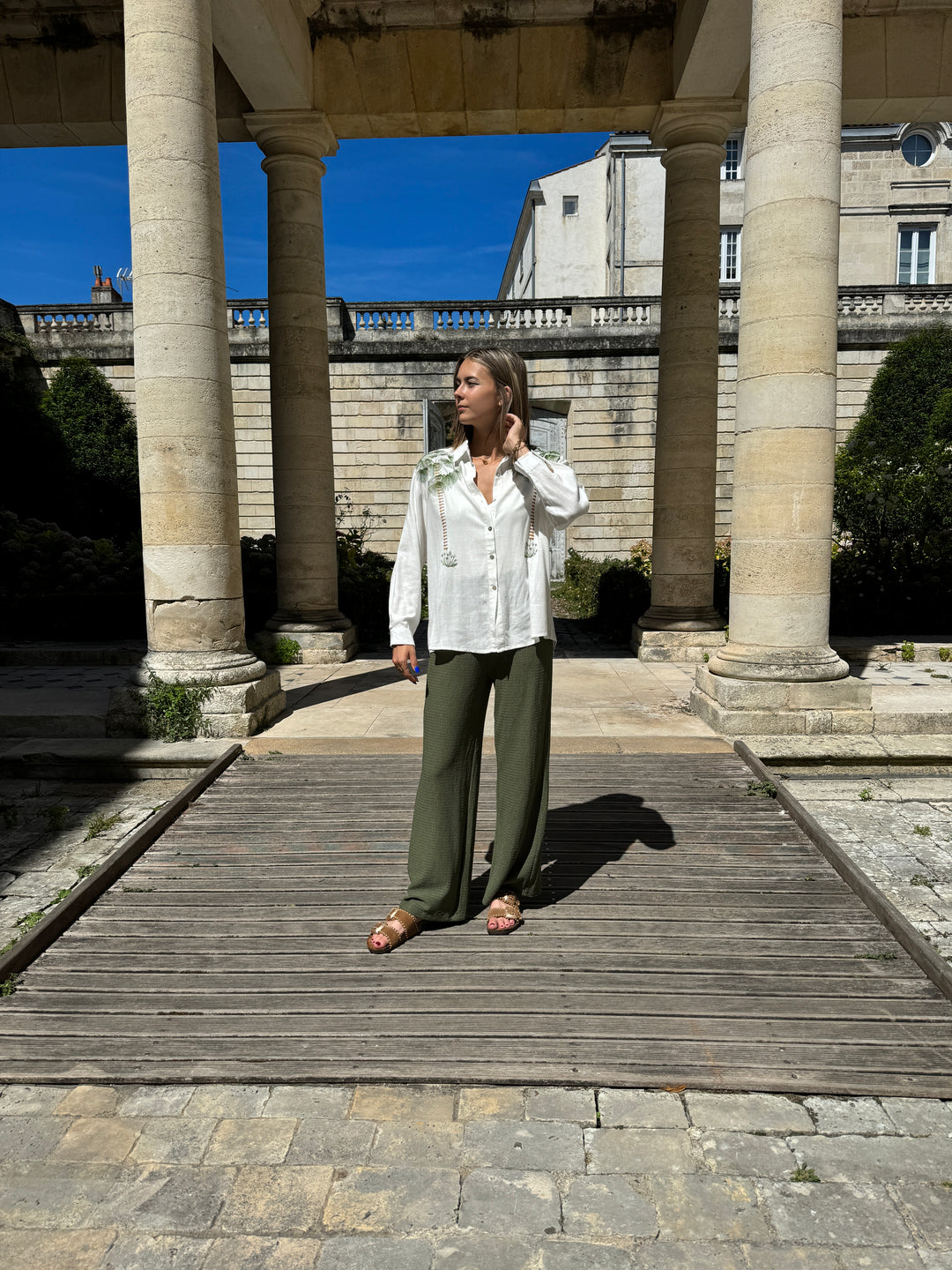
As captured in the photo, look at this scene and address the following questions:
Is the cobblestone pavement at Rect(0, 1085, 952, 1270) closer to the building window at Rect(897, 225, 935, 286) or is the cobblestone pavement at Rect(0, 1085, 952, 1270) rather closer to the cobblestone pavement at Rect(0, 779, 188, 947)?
the cobblestone pavement at Rect(0, 779, 188, 947)

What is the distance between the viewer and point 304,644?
9180 millimetres

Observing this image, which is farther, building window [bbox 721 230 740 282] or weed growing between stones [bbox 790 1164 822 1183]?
building window [bbox 721 230 740 282]

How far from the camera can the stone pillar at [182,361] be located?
564cm

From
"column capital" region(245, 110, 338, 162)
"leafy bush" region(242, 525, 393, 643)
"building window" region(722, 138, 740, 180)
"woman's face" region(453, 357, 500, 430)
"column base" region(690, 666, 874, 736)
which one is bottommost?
"column base" region(690, 666, 874, 736)

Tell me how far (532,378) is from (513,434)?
1514cm

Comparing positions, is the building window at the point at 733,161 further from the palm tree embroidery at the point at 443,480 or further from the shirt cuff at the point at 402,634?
the shirt cuff at the point at 402,634

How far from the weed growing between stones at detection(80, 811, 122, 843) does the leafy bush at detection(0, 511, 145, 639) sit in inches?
220

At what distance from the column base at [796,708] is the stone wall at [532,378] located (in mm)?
11875

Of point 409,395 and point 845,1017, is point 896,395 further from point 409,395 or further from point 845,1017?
point 845,1017

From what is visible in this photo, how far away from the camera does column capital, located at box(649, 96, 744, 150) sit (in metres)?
8.70

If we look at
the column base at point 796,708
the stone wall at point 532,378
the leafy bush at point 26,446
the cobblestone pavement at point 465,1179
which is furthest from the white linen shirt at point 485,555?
the leafy bush at point 26,446

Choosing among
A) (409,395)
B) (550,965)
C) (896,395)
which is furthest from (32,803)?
(896,395)

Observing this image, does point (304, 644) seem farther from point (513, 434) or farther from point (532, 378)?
point (532, 378)

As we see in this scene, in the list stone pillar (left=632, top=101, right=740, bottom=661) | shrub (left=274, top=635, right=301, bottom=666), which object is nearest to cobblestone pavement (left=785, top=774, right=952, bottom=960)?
stone pillar (left=632, top=101, right=740, bottom=661)
